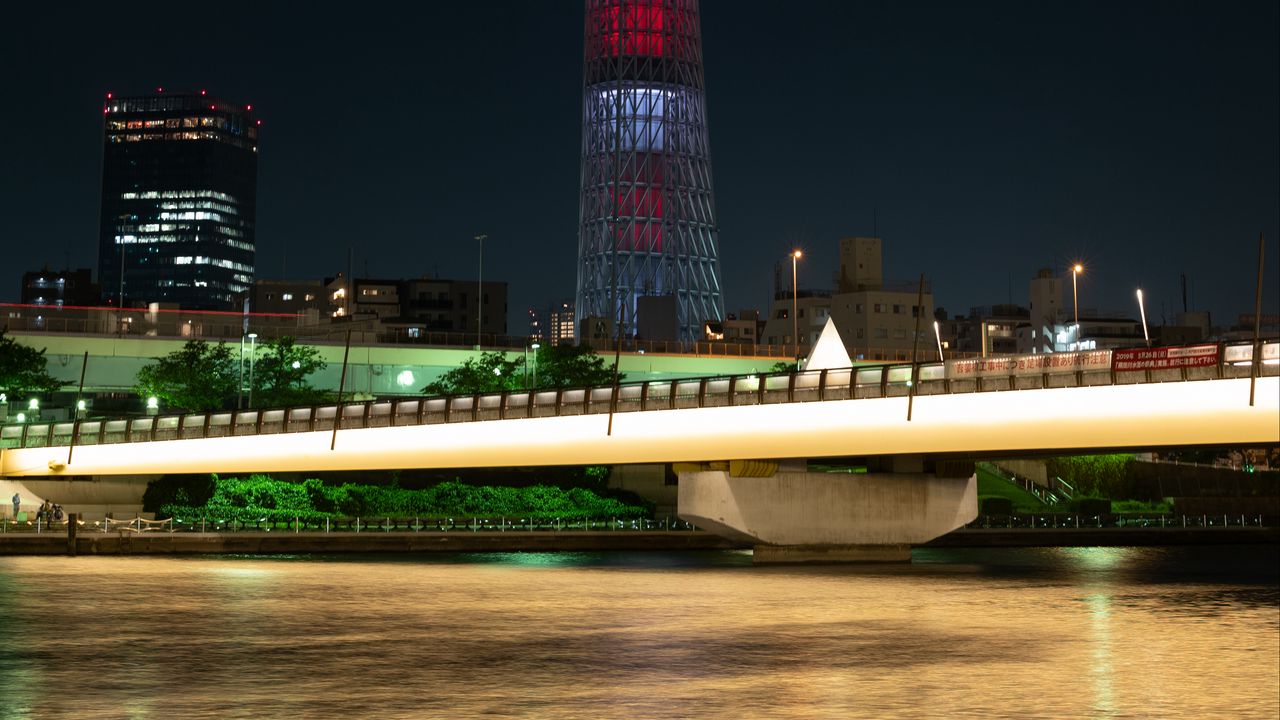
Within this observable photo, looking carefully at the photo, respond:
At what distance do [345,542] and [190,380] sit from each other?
33.3 metres

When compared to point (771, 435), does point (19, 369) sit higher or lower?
higher

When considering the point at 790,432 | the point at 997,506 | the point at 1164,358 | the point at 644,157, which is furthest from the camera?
the point at 644,157

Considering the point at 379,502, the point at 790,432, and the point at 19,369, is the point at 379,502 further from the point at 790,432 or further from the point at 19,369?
the point at 790,432

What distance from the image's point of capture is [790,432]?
200ft

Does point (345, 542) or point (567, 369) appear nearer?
point (345, 542)

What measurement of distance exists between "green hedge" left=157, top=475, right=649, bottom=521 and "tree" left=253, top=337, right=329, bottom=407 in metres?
15.6

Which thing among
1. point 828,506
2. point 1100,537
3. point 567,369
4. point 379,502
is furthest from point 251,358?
point 1100,537

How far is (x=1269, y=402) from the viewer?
49562mm

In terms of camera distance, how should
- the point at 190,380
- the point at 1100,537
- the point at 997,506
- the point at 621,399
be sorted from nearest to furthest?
the point at 621,399 < the point at 1100,537 < the point at 997,506 < the point at 190,380

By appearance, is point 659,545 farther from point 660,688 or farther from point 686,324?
point 686,324

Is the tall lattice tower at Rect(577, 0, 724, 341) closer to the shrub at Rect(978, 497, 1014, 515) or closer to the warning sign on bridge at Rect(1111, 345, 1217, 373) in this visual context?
the shrub at Rect(978, 497, 1014, 515)

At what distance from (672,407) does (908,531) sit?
11.1 m

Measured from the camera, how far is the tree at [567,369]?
11000 centimetres

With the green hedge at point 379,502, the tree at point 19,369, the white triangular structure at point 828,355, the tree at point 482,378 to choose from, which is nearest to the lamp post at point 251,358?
the tree at point 482,378
